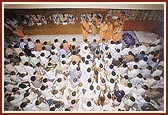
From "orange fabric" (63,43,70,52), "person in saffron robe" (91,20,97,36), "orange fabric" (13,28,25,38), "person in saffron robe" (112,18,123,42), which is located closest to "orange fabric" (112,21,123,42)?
"person in saffron robe" (112,18,123,42)

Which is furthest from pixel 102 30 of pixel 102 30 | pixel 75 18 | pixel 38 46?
pixel 38 46

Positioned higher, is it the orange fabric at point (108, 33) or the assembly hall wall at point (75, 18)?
the assembly hall wall at point (75, 18)

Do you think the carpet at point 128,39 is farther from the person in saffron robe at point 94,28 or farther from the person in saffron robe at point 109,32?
the person in saffron robe at point 94,28

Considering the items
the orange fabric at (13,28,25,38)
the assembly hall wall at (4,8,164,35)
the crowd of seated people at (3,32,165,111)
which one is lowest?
the crowd of seated people at (3,32,165,111)

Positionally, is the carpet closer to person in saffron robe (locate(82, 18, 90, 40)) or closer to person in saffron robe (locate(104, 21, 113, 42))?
person in saffron robe (locate(104, 21, 113, 42))

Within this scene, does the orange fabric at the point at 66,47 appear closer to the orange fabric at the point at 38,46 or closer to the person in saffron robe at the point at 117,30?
the orange fabric at the point at 38,46

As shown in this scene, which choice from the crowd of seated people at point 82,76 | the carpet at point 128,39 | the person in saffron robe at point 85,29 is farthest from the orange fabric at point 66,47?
the carpet at point 128,39

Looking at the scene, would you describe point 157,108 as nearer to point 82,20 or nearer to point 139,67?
point 139,67

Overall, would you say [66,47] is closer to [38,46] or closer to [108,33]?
[38,46]

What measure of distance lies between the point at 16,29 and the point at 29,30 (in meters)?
0.09

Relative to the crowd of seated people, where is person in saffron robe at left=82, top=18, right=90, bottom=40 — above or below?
above

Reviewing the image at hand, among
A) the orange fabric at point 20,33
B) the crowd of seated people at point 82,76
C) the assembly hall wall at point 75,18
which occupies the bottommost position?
the crowd of seated people at point 82,76

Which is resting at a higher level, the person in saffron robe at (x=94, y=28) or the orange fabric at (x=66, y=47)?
the person in saffron robe at (x=94, y=28)

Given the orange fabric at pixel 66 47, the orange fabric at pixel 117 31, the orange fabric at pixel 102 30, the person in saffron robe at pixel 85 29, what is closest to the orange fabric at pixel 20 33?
the orange fabric at pixel 66 47
